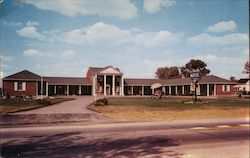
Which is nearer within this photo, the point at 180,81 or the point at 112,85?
the point at 180,81

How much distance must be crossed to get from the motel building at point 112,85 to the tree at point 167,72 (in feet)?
60.0

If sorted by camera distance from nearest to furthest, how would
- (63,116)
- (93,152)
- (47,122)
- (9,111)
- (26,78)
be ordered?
(93,152), (47,122), (63,116), (9,111), (26,78)

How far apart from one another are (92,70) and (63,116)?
46648 millimetres

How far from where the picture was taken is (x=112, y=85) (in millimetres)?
66375

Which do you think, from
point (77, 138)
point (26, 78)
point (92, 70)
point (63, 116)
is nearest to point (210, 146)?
point (77, 138)

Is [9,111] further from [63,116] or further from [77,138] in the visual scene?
[77,138]

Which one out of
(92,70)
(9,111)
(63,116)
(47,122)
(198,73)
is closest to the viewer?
(47,122)

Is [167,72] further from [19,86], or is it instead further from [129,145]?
[129,145]

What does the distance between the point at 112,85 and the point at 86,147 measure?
55766 mm

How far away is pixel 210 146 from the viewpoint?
11.0 meters

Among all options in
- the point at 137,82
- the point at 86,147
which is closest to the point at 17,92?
the point at 137,82

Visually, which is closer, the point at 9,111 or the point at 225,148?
the point at 225,148

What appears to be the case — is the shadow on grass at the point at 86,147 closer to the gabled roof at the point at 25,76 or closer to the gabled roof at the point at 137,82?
the gabled roof at the point at 25,76

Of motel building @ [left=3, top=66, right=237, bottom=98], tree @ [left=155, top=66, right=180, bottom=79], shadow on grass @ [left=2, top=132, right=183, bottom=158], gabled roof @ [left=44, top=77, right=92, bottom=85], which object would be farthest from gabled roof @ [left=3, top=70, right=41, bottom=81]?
tree @ [left=155, top=66, right=180, bottom=79]
